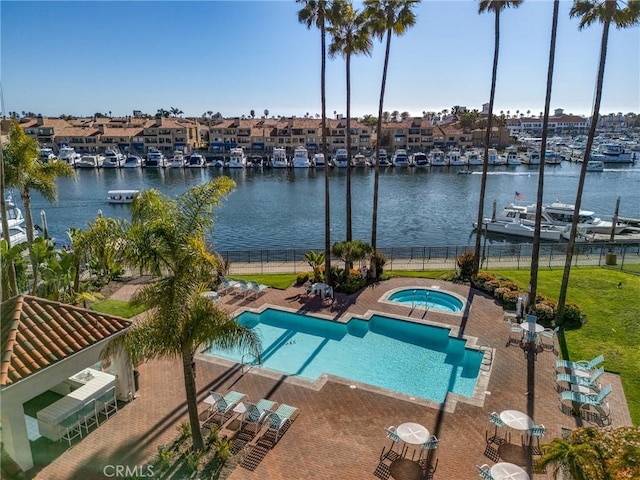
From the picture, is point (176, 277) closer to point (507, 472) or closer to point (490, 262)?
point (507, 472)

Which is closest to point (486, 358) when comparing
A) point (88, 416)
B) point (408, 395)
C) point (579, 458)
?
point (408, 395)

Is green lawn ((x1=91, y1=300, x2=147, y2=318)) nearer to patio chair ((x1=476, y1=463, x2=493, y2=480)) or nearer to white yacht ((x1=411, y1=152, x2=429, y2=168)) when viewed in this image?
patio chair ((x1=476, y1=463, x2=493, y2=480))

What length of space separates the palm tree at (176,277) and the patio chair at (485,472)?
679 centimetres

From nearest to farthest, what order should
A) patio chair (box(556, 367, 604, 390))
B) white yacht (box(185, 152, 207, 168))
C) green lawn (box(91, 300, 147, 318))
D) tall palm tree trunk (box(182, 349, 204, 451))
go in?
tall palm tree trunk (box(182, 349, 204, 451)) < patio chair (box(556, 367, 604, 390)) < green lawn (box(91, 300, 147, 318)) < white yacht (box(185, 152, 207, 168))

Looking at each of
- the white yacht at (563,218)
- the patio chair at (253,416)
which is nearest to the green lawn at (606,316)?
the patio chair at (253,416)

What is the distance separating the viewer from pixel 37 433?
1387 cm

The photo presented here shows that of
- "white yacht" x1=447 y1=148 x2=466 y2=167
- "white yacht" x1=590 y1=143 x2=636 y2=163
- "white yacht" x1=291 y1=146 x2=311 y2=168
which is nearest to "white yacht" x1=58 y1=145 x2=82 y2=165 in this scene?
"white yacht" x1=291 y1=146 x2=311 y2=168

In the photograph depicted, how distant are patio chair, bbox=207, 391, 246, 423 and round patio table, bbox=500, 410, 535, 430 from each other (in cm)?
855

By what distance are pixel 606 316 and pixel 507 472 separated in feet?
46.9

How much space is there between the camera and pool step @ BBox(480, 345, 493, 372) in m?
17.8

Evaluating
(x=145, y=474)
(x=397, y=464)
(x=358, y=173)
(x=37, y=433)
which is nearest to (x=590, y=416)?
(x=397, y=464)

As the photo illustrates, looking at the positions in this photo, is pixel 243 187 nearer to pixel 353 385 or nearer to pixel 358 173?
pixel 358 173

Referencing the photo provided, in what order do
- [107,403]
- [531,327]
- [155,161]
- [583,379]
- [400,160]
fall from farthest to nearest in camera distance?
[400,160], [155,161], [531,327], [583,379], [107,403]

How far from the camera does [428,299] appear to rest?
25.7 meters
